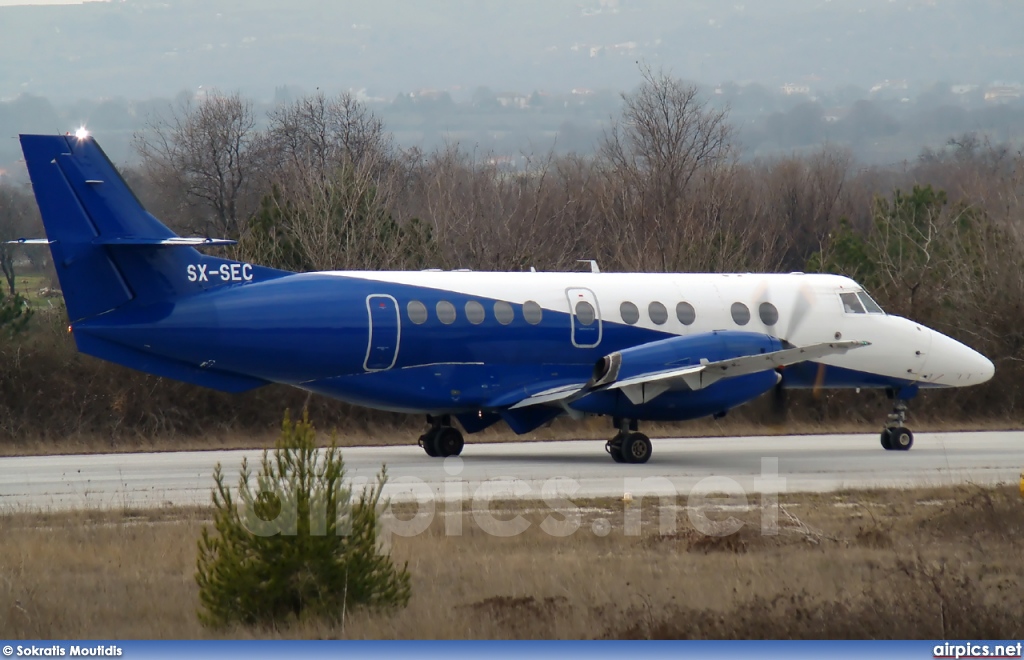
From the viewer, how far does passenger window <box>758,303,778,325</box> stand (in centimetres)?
2502

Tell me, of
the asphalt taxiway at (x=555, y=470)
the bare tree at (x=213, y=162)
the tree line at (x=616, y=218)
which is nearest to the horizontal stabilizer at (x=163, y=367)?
the asphalt taxiway at (x=555, y=470)

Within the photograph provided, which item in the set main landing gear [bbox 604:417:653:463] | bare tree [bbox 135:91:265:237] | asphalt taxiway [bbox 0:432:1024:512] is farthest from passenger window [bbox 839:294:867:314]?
bare tree [bbox 135:91:265:237]

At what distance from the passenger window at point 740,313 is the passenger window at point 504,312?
4.50 metres

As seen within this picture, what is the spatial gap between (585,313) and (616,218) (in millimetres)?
26633

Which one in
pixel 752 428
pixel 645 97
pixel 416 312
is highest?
pixel 645 97

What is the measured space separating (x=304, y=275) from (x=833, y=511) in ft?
33.5

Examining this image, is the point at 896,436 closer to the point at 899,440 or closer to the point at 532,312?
the point at 899,440

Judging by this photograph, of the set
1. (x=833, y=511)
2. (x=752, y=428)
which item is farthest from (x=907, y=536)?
(x=752, y=428)

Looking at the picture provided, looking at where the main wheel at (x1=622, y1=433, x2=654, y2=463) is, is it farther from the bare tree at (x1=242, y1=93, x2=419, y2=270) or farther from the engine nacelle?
the bare tree at (x1=242, y1=93, x2=419, y2=270)

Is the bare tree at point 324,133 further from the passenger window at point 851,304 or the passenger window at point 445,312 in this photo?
the passenger window at point 445,312

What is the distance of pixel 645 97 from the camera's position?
55.2 m

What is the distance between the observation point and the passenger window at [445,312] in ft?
73.7

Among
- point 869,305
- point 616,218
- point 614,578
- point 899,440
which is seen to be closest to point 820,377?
point 869,305

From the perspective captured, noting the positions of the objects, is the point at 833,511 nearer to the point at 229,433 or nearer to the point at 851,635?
the point at 851,635
